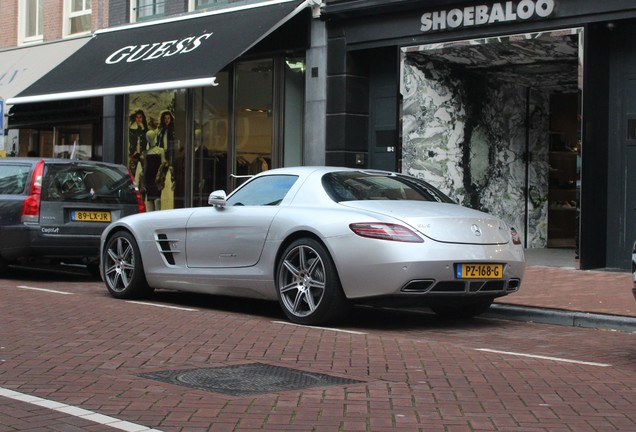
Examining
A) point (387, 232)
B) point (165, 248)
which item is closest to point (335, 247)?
point (387, 232)

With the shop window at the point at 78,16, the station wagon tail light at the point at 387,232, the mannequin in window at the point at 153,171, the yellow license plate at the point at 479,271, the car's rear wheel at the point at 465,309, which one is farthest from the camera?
the shop window at the point at 78,16

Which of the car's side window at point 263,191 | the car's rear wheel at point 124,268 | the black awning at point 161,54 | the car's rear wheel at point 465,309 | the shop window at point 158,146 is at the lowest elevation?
the car's rear wheel at point 465,309

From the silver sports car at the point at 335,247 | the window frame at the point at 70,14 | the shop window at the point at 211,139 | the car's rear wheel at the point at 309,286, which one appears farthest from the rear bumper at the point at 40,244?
the window frame at the point at 70,14

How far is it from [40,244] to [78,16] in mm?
11831

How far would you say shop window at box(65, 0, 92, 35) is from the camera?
75.7 ft

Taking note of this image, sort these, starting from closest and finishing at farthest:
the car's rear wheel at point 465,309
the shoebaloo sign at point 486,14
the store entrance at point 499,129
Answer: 1. the car's rear wheel at point 465,309
2. the shoebaloo sign at point 486,14
3. the store entrance at point 499,129

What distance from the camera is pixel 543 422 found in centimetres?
532

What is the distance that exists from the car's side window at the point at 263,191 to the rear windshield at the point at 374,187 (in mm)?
454

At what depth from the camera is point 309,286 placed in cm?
899

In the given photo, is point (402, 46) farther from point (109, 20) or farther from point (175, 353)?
point (175, 353)

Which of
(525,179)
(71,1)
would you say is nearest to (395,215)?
(525,179)

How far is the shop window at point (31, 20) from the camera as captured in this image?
24609 millimetres

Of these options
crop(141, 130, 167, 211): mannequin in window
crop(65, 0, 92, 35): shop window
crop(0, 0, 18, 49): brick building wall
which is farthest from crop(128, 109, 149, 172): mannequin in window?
crop(0, 0, 18, 49): brick building wall

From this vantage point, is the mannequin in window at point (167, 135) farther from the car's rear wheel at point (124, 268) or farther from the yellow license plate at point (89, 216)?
the car's rear wheel at point (124, 268)
